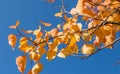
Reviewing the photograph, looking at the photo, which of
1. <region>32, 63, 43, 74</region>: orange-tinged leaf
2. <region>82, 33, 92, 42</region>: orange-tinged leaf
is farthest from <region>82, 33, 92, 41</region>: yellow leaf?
<region>32, 63, 43, 74</region>: orange-tinged leaf

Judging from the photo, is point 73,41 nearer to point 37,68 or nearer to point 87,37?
point 87,37

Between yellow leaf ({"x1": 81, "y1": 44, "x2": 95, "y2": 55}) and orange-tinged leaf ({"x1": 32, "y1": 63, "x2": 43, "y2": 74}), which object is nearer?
yellow leaf ({"x1": 81, "y1": 44, "x2": 95, "y2": 55})

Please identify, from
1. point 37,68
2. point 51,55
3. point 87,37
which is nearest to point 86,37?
point 87,37

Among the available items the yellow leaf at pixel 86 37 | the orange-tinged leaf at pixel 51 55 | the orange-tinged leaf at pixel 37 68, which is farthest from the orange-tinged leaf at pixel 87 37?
the orange-tinged leaf at pixel 37 68

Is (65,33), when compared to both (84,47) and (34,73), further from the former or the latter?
(34,73)

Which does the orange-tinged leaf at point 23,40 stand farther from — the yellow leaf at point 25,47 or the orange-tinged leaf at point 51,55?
the orange-tinged leaf at point 51,55

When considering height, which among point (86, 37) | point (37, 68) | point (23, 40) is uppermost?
point (23, 40)

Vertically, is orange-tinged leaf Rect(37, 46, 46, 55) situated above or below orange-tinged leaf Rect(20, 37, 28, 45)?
below

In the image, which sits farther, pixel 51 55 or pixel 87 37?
pixel 51 55

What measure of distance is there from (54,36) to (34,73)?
0.35 metres

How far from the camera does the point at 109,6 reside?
8.68 ft

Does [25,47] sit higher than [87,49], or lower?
higher

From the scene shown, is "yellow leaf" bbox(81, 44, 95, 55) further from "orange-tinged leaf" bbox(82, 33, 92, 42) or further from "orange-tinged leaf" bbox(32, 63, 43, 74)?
"orange-tinged leaf" bbox(32, 63, 43, 74)

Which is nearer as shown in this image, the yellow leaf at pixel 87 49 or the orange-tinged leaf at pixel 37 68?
the yellow leaf at pixel 87 49
